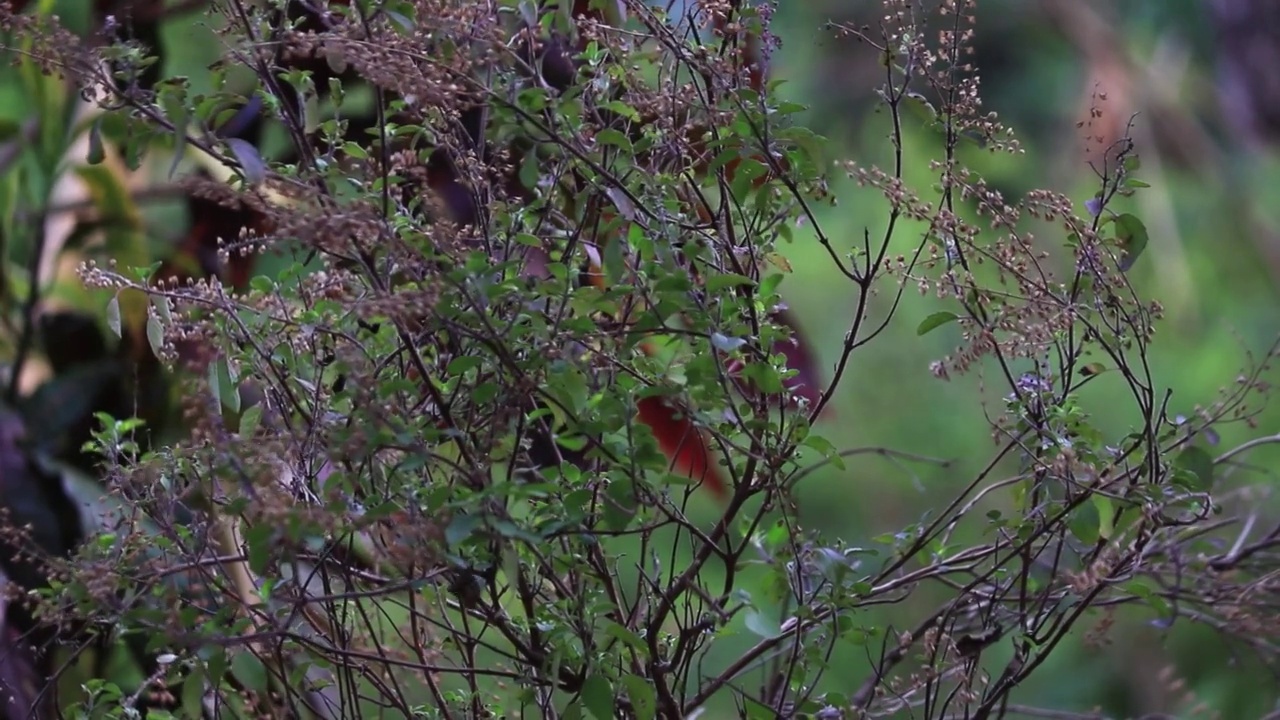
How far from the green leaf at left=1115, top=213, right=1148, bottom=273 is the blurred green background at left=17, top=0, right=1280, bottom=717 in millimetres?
2201

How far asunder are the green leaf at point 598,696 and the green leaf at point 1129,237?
13.2 inches

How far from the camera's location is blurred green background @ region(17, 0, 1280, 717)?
3.23 meters

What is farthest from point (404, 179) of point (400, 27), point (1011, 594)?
point (1011, 594)

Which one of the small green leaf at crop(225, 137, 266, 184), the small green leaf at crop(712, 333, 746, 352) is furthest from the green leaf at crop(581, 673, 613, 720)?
the small green leaf at crop(225, 137, 266, 184)

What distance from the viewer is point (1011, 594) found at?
31.6 inches

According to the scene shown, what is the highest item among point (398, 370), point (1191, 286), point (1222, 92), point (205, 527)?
point (1222, 92)

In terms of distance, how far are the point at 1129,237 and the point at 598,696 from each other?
36cm

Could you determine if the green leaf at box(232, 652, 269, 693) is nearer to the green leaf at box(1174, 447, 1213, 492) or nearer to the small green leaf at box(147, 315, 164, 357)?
the small green leaf at box(147, 315, 164, 357)

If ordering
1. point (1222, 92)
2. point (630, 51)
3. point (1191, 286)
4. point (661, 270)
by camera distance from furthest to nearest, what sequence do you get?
point (1222, 92) < point (1191, 286) < point (630, 51) < point (661, 270)

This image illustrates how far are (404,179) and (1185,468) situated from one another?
1.49ft

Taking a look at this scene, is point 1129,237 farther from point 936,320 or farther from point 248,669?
point 248,669

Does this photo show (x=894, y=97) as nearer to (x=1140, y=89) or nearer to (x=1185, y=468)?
(x=1185, y=468)

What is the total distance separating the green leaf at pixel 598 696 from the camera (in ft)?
1.98

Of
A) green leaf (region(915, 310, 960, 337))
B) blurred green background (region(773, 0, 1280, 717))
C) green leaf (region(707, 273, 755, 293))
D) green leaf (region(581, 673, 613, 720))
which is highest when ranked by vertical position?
blurred green background (region(773, 0, 1280, 717))
